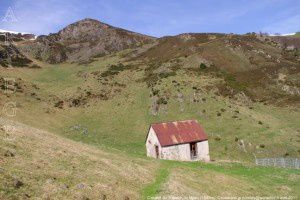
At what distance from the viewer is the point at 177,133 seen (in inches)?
2168

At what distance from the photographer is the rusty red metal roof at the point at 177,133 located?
53959mm

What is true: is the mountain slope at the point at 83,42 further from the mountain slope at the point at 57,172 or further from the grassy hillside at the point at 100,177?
the mountain slope at the point at 57,172

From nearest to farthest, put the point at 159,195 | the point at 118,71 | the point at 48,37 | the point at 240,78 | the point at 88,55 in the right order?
the point at 159,195
the point at 240,78
the point at 118,71
the point at 88,55
the point at 48,37

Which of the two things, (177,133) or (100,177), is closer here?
(100,177)

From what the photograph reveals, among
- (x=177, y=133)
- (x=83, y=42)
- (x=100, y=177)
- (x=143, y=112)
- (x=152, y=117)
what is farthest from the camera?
(x=83, y=42)

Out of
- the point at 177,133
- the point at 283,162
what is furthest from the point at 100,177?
the point at 283,162

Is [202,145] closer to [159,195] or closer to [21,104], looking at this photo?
[159,195]

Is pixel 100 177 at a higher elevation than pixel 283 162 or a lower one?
higher

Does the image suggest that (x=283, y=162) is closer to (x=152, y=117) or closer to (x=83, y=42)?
(x=152, y=117)

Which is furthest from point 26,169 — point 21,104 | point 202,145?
point 21,104

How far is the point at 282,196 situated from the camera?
116 feet

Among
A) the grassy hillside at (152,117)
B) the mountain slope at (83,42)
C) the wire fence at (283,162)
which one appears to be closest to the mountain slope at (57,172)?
the grassy hillside at (152,117)

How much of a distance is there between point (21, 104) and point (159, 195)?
59536 millimetres

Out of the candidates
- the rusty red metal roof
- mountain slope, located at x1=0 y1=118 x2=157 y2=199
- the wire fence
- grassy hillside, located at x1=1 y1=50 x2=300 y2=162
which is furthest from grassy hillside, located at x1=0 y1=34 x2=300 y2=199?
the wire fence
